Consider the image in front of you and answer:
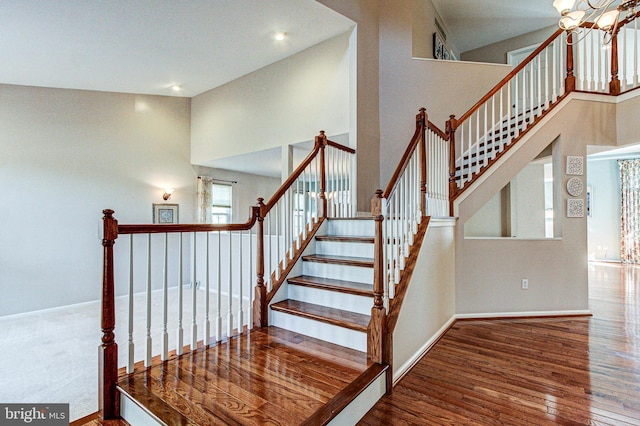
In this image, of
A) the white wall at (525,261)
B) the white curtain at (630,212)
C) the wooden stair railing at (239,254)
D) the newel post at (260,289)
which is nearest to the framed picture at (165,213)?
the wooden stair railing at (239,254)

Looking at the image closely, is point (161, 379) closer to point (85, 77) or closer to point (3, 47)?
point (3, 47)

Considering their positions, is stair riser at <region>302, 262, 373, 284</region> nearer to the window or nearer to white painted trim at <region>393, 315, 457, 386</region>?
white painted trim at <region>393, 315, 457, 386</region>

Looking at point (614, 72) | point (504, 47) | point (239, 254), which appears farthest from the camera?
point (504, 47)

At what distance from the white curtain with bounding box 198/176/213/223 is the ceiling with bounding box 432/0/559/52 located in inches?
236

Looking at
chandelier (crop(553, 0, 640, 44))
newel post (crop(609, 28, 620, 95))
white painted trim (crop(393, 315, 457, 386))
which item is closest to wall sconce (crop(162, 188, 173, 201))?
white painted trim (crop(393, 315, 457, 386))

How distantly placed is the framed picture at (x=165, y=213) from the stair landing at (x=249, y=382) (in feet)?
A: 14.9

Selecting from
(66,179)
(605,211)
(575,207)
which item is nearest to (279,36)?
(66,179)

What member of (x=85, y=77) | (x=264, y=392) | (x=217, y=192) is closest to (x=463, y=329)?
(x=264, y=392)

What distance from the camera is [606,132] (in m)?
4.24

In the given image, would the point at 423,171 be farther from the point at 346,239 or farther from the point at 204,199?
the point at 204,199

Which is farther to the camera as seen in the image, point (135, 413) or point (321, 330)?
point (321, 330)

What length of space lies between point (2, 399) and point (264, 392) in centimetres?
240

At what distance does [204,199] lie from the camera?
22.6 feet

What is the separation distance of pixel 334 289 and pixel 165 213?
4.89 metres
